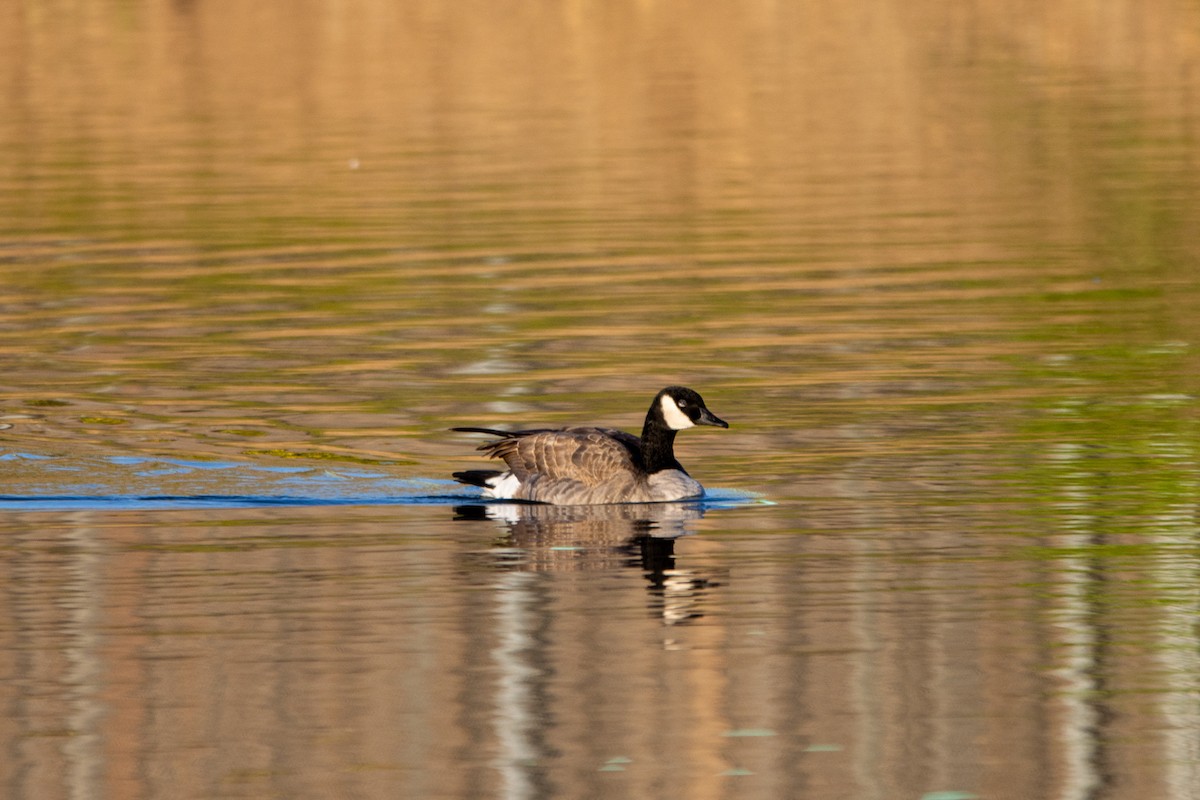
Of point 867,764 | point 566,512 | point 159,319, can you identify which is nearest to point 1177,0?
point 159,319

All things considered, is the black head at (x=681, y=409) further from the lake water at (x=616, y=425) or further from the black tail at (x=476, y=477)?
the black tail at (x=476, y=477)

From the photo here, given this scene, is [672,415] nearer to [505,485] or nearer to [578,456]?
[578,456]

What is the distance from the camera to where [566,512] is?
17078 mm

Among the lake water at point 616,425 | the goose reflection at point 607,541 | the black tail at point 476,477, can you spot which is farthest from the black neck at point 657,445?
the black tail at point 476,477

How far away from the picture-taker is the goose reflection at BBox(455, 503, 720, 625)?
14.0m

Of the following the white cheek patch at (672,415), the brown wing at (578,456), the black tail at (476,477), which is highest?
the white cheek patch at (672,415)

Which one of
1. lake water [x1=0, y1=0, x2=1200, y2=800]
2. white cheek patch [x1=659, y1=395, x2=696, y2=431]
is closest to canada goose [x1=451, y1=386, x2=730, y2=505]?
white cheek patch [x1=659, y1=395, x2=696, y2=431]

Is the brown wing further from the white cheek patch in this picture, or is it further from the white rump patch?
the white cheek patch

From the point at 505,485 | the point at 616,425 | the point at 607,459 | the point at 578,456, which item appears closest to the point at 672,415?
the point at 607,459

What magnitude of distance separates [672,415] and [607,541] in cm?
155

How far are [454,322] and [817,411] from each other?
6.57 metres

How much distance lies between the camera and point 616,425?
19812mm

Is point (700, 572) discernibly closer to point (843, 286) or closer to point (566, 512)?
point (566, 512)

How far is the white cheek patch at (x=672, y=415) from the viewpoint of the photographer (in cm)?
1706
